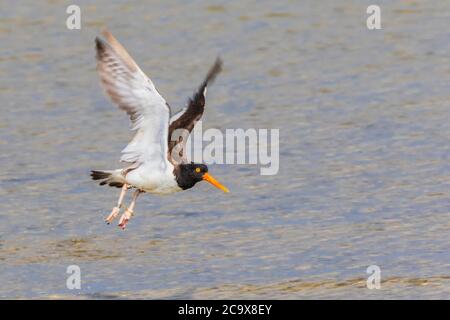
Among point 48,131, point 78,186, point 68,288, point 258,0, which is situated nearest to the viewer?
point 68,288

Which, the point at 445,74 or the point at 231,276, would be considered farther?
the point at 445,74

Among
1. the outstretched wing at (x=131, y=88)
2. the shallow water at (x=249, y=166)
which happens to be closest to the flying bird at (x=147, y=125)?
the outstretched wing at (x=131, y=88)

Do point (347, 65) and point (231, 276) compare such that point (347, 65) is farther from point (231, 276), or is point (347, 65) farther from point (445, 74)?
point (231, 276)

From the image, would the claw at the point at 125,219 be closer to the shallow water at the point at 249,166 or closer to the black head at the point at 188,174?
the shallow water at the point at 249,166

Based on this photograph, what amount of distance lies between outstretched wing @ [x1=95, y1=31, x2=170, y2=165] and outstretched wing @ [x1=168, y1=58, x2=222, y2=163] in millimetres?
549

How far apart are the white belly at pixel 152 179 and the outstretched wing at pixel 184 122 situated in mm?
275

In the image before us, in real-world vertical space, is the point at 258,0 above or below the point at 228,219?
above

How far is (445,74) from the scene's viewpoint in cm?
2039

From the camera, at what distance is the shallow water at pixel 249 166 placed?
1377 cm

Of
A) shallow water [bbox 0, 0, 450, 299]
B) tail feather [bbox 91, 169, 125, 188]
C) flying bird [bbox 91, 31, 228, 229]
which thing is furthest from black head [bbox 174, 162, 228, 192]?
shallow water [bbox 0, 0, 450, 299]

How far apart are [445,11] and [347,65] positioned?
3.14 meters

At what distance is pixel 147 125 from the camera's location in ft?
43.1
